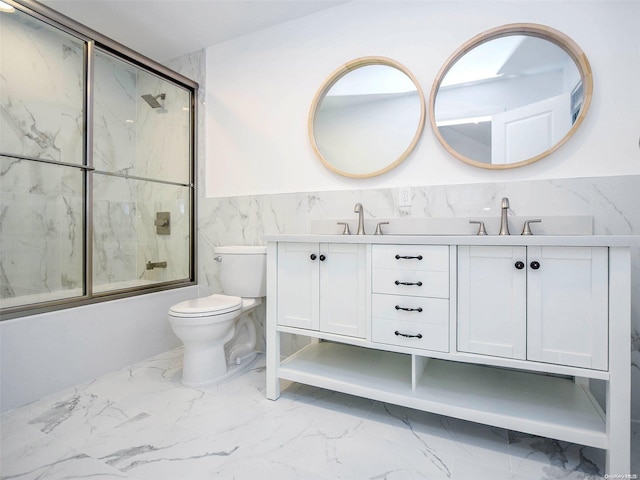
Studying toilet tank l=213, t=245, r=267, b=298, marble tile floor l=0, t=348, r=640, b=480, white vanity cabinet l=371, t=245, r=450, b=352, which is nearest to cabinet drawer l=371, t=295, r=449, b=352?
white vanity cabinet l=371, t=245, r=450, b=352

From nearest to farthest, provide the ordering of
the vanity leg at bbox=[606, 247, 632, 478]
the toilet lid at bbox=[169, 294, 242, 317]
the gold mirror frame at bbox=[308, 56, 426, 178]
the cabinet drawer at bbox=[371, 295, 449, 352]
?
the vanity leg at bbox=[606, 247, 632, 478] < the cabinet drawer at bbox=[371, 295, 449, 352] < the toilet lid at bbox=[169, 294, 242, 317] < the gold mirror frame at bbox=[308, 56, 426, 178]

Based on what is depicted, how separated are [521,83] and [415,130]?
0.54 m

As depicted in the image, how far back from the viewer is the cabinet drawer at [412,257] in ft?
4.35

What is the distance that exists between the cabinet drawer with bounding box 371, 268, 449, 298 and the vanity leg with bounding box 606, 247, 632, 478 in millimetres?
516

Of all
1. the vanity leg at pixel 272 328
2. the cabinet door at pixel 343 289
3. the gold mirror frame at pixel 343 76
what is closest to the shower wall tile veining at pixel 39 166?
the vanity leg at pixel 272 328

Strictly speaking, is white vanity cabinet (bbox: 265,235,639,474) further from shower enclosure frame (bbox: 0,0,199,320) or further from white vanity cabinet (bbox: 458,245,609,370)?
shower enclosure frame (bbox: 0,0,199,320)

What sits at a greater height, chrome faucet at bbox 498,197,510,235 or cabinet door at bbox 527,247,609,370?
chrome faucet at bbox 498,197,510,235

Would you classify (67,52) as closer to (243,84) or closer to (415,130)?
(243,84)

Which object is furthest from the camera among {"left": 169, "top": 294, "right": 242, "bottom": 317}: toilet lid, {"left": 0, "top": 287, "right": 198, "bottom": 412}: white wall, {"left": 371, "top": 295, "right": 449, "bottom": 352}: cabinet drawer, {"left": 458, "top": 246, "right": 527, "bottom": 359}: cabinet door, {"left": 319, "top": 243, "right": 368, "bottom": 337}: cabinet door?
{"left": 169, "top": 294, "right": 242, "bottom": 317}: toilet lid

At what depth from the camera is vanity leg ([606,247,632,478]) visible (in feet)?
3.53

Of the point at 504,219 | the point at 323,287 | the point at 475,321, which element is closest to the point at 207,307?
the point at 323,287

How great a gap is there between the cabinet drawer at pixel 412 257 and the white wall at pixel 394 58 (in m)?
0.61

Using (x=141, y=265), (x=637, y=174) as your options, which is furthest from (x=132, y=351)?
(x=637, y=174)

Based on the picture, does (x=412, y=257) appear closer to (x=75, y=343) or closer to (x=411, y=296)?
(x=411, y=296)
